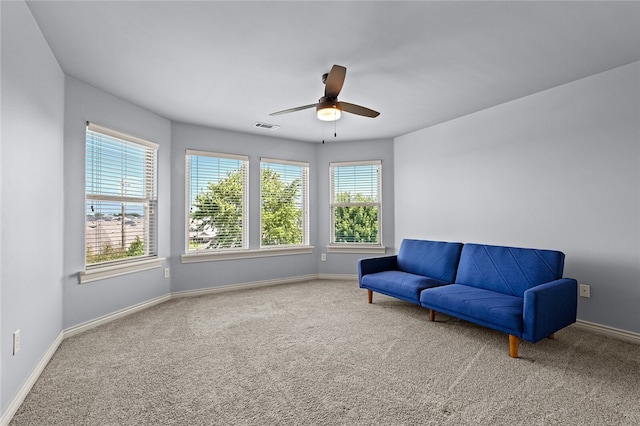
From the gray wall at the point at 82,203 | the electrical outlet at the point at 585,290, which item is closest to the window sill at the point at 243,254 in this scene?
the gray wall at the point at 82,203

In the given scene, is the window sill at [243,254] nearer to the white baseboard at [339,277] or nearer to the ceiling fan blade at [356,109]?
the white baseboard at [339,277]

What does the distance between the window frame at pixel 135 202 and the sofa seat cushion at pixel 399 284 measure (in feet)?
9.07

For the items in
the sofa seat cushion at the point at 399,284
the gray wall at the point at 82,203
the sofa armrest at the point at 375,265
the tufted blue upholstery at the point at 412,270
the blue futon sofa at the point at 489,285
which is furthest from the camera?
the sofa armrest at the point at 375,265

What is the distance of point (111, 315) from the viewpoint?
11.4ft

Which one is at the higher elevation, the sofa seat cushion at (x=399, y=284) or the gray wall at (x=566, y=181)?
the gray wall at (x=566, y=181)

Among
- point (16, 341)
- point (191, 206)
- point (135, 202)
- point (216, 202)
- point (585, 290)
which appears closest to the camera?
point (16, 341)

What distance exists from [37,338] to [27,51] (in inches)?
79.8

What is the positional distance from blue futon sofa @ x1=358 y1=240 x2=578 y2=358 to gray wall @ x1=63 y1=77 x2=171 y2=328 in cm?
284

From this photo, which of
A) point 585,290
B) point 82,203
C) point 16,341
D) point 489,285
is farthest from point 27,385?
point 585,290

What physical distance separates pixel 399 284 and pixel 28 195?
340cm

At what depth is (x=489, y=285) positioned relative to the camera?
3293 mm

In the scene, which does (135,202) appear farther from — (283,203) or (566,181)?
(566,181)

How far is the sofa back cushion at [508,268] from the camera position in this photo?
2955mm

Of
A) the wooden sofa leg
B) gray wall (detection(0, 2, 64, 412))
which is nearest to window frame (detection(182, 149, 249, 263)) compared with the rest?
gray wall (detection(0, 2, 64, 412))
